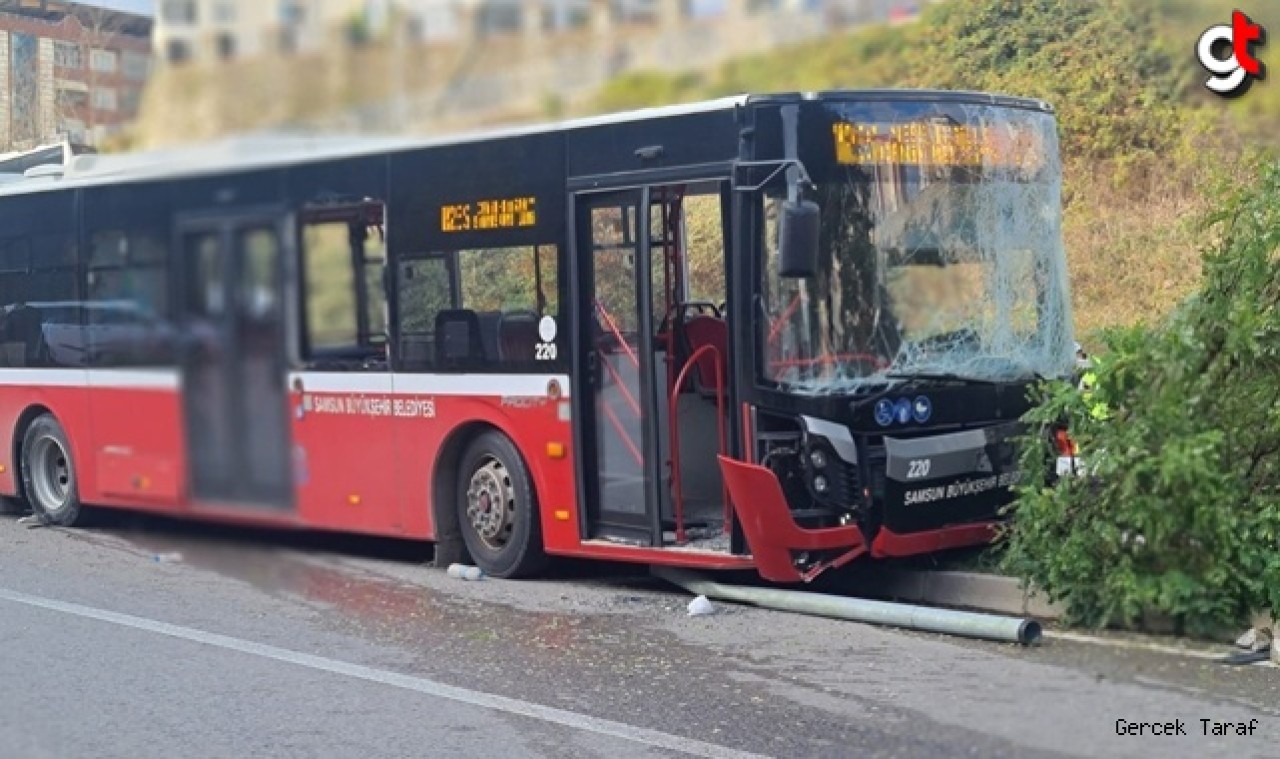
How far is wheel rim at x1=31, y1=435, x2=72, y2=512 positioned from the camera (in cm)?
249

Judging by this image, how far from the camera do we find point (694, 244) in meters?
8.98

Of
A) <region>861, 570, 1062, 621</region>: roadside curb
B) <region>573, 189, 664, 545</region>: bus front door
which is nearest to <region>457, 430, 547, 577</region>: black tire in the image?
<region>573, 189, 664, 545</region>: bus front door

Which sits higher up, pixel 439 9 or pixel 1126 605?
pixel 439 9

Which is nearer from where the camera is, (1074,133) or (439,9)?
(439,9)

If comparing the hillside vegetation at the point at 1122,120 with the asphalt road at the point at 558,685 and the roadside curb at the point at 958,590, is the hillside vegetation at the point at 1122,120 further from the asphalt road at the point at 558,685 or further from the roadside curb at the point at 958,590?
the asphalt road at the point at 558,685

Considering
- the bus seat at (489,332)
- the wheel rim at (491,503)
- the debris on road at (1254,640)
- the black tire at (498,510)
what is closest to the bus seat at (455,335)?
the bus seat at (489,332)

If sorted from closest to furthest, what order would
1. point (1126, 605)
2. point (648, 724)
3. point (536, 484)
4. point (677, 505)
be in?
point (648, 724), point (1126, 605), point (677, 505), point (536, 484)

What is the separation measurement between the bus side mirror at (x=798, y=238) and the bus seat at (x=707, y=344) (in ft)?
2.49

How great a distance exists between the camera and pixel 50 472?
3.12 m

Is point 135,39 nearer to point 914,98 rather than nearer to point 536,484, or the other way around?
point 914,98

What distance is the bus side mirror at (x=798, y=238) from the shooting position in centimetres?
793

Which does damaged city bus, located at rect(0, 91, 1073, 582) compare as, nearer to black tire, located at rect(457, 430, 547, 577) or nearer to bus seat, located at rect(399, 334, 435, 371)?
black tire, located at rect(457, 430, 547, 577)

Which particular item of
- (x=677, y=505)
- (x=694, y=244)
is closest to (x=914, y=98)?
(x=694, y=244)

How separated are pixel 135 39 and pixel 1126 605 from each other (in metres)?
6.49
